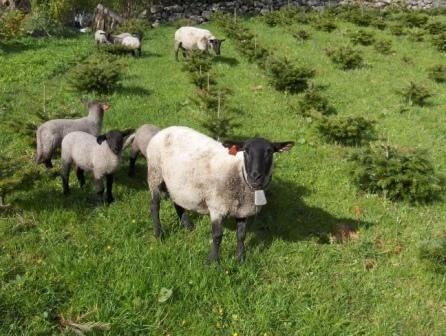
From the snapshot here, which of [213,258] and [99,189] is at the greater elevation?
[99,189]

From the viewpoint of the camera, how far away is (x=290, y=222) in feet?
23.5

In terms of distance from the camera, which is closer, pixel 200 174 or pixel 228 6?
pixel 200 174

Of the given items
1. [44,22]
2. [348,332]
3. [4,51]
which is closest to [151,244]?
[348,332]

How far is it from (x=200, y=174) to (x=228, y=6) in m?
40.8

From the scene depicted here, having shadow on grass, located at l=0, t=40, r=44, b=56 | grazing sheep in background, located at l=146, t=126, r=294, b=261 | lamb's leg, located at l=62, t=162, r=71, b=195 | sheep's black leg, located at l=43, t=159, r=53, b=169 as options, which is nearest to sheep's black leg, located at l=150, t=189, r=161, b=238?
grazing sheep in background, located at l=146, t=126, r=294, b=261

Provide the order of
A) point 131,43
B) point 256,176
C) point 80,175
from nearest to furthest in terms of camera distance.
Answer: point 256,176 → point 80,175 → point 131,43

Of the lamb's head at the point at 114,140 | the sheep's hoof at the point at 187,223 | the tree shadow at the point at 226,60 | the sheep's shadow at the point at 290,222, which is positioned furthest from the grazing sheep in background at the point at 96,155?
the tree shadow at the point at 226,60

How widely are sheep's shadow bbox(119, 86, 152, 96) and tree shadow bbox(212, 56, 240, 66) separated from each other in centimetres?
560

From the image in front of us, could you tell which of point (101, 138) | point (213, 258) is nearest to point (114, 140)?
point (101, 138)

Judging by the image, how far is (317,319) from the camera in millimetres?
4723

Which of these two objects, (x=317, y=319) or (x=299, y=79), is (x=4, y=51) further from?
(x=317, y=319)

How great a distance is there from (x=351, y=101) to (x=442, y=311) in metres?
10.3

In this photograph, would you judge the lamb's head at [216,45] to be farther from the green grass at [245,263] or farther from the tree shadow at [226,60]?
the green grass at [245,263]

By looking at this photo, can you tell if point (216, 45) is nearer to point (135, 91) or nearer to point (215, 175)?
point (135, 91)
